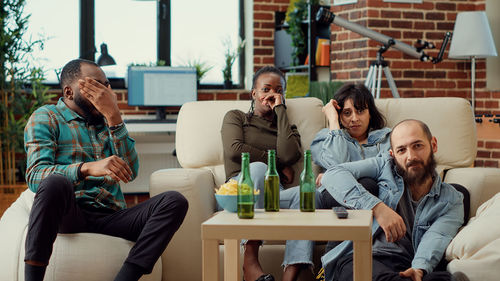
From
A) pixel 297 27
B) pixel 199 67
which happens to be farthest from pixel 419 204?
pixel 199 67

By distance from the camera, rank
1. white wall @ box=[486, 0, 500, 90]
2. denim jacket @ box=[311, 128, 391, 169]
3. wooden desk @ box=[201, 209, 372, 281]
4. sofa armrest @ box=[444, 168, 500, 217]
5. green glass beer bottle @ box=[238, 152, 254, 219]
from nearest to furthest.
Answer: wooden desk @ box=[201, 209, 372, 281] < green glass beer bottle @ box=[238, 152, 254, 219] < sofa armrest @ box=[444, 168, 500, 217] < denim jacket @ box=[311, 128, 391, 169] < white wall @ box=[486, 0, 500, 90]

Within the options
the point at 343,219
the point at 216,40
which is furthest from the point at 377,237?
the point at 216,40

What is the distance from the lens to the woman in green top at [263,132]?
305 cm

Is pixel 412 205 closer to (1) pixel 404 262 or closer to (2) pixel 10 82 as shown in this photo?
(1) pixel 404 262

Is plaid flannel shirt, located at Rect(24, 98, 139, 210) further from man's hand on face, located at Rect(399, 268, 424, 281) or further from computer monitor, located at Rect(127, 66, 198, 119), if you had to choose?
computer monitor, located at Rect(127, 66, 198, 119)

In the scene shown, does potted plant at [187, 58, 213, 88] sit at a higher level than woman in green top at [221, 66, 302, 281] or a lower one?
higher

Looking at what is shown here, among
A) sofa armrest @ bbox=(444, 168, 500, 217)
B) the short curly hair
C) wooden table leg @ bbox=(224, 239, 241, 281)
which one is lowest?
wooden table leg @ bbox=(224, 239, 241, 281)

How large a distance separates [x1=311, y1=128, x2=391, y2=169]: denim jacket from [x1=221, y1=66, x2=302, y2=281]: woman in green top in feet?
0.41

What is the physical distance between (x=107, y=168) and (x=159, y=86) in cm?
323

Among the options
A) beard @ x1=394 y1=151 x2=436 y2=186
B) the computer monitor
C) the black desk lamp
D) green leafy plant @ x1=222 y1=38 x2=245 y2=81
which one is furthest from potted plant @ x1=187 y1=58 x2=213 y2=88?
beard @ x1=394 y1=151 x2=436 y2=186

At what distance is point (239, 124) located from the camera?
314 centimetres

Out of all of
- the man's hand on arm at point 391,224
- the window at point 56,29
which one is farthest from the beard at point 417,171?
the window at point 56,29

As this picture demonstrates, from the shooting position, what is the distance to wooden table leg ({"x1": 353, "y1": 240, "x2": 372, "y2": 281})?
194 cm

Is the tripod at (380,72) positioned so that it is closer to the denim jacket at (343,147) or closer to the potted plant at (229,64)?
the potted plant at (229,64)
